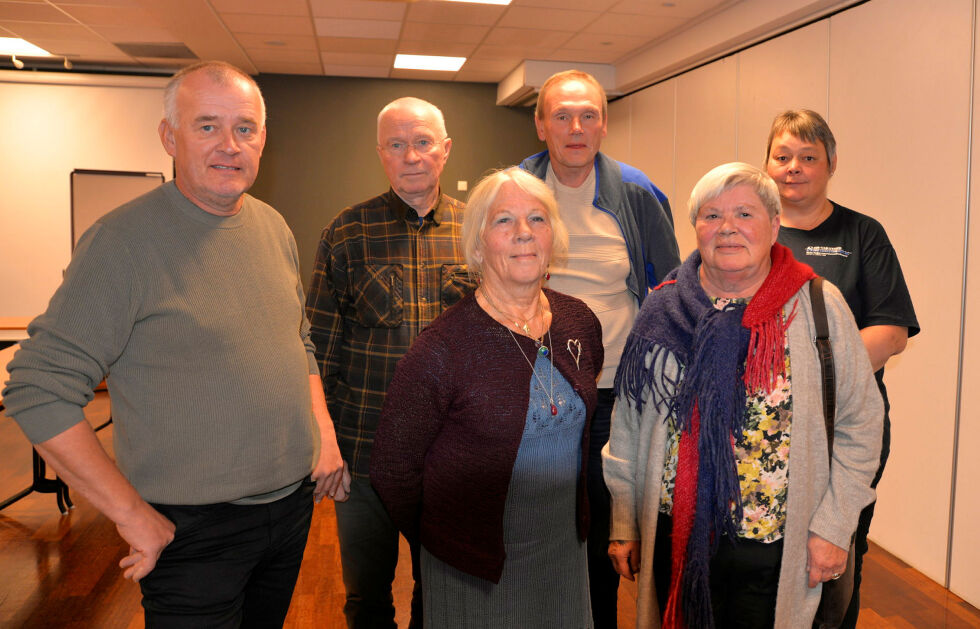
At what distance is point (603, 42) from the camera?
7.09 m

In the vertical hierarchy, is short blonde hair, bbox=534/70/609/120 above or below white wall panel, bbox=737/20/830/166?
below

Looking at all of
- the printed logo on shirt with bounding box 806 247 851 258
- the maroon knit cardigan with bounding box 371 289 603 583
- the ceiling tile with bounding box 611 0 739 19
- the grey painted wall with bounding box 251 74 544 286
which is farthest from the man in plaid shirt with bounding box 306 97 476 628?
the grey painted wall with bounding box 251 74 544 286

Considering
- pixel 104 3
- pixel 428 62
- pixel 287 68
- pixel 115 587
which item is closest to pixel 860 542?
pixel 115 587

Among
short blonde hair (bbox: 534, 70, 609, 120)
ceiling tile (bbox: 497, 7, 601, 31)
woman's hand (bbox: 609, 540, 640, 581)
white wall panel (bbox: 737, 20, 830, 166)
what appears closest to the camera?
woman's hand (bbox: 609, 540, 640, 581)

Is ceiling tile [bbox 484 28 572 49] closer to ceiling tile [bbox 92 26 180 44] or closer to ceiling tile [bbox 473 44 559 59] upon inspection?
ceiling tile [bbox 473 44 559 59]

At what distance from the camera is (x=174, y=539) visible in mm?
1496

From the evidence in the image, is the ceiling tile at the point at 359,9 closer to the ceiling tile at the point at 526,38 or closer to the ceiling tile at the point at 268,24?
the ceiling tile at the point at 268,24

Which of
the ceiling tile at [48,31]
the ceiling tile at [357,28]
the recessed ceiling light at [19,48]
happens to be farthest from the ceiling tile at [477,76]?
the recessed ceiling light at [19,48]

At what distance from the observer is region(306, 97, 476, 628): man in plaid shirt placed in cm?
216

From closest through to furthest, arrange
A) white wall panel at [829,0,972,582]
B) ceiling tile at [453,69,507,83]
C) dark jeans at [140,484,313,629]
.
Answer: dark jeans at [140,484,313,629], white wall panel at [829,0,972,582], ceiling tile at [453,69,507,83]

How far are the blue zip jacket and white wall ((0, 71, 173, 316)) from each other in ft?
26.2

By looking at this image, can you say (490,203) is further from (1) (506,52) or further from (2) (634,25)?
(1) (506,52)

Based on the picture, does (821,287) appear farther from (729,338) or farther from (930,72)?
(930,72)

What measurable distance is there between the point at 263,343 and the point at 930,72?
12.1 feet
